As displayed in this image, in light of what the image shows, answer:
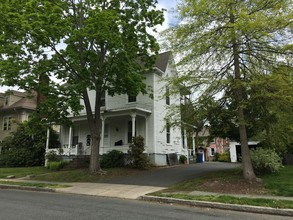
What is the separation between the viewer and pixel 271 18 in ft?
37.3

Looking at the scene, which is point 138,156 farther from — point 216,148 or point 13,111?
point 216,148

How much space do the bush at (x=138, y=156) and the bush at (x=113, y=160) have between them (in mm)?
950

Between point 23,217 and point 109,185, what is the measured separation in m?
6.79

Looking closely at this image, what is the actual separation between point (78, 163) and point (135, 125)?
5.46 metres

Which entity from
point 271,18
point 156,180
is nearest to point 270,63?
point 271,18

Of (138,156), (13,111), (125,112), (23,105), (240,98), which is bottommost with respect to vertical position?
(138,156)

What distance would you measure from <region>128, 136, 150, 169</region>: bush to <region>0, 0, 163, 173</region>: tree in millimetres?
3229

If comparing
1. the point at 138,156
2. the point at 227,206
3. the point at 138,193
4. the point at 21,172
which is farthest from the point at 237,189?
the point at 21,172

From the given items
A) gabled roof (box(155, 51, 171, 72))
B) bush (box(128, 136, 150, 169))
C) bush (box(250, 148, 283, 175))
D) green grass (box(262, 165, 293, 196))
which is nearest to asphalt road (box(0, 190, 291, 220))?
green grass (box(262, 165, 293, 196))

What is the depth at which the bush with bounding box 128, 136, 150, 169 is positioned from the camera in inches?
766

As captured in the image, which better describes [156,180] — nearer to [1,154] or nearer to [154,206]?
[154,206]

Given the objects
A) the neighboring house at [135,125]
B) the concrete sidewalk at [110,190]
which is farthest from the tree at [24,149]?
the concrete sidewalk at [110,190]

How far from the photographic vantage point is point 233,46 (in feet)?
40.8

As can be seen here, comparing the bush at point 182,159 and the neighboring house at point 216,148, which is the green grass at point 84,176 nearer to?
the bush at point 182,159
